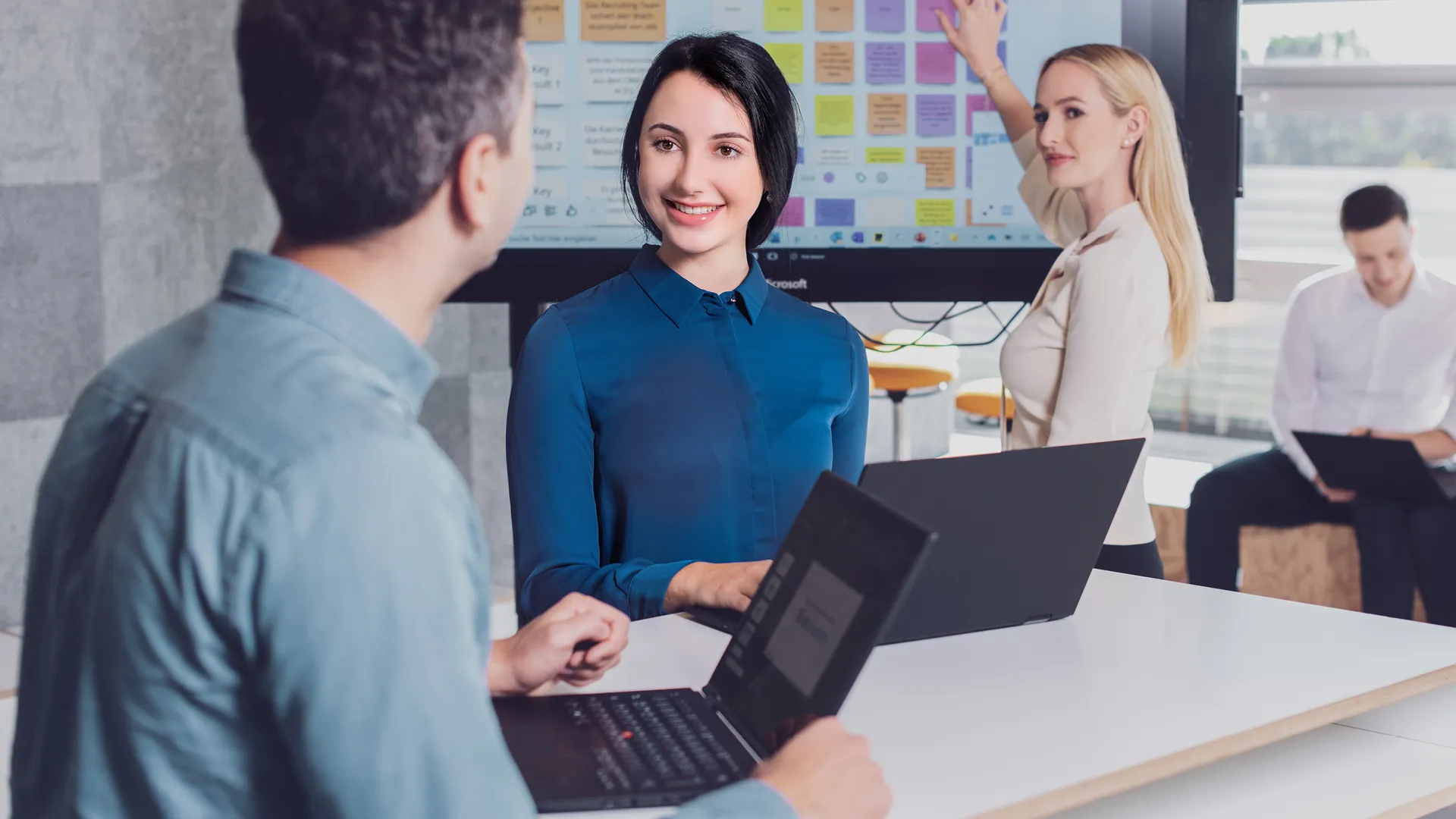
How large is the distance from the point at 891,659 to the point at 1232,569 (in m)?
2.92

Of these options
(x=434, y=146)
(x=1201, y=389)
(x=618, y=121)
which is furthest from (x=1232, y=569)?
(x=434, y=146)

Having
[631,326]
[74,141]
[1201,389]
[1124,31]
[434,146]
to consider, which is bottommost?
[1201,389]

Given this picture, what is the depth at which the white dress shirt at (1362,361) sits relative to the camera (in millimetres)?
3982

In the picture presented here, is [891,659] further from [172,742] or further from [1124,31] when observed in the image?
[1124,31]

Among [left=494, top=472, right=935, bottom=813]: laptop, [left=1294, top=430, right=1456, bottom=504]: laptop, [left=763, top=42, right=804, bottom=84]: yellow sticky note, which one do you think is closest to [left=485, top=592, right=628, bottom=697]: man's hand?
[left=494, top=472, right=935, bottom=813]: laptop

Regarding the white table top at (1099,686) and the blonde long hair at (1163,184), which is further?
the blonde long hair at (1163,184)

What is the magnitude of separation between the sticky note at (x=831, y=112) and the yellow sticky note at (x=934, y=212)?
0.20 metres

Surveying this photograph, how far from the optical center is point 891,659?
1451 millimetres

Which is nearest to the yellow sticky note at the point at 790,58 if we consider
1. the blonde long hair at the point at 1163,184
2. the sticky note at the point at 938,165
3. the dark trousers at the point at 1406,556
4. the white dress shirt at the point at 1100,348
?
the sticky note at the point at 938,165

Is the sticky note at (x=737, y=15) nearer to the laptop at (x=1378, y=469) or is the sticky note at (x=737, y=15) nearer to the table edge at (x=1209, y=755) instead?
the table edge at (x=1209, y=755)

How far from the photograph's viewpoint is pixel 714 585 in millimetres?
1582

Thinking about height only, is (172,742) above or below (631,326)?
below

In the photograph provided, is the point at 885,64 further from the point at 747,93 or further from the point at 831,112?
the point at 747,93

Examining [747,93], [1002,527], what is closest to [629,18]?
[747,93]
